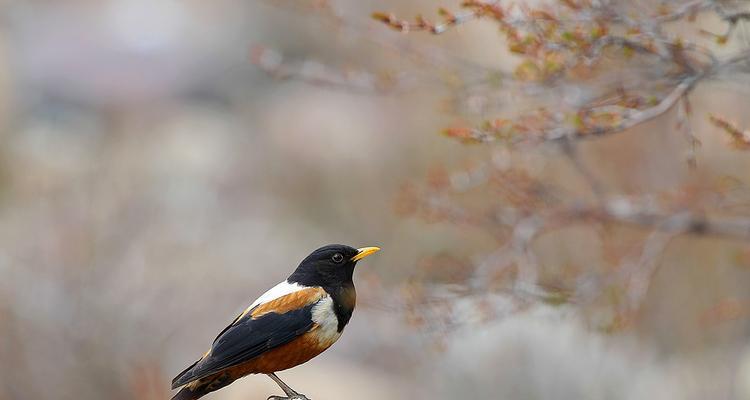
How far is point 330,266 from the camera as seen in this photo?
12.4ft

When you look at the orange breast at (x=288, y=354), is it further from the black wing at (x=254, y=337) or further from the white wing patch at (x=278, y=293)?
the white wing patch at (x=278, y=293)

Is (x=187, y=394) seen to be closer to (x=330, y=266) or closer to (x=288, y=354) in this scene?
(x=288, y=354)

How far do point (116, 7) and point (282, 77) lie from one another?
19774mm

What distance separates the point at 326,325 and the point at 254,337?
236 millimetres

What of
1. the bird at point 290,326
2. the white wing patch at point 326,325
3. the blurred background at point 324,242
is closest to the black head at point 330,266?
the bird at point 290,326

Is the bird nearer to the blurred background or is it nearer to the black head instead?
the black head

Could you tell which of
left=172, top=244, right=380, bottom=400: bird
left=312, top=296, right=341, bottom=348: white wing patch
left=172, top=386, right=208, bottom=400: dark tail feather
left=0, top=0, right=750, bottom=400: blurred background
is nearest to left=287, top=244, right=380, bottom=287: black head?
left=172, top=244, right=380, bottom=400: bird

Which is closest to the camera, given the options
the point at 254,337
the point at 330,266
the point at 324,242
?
the point at 254,337

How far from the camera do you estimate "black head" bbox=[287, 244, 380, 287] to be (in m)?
3.77

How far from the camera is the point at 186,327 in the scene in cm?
1018

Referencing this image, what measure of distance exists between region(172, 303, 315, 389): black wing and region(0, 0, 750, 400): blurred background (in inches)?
108

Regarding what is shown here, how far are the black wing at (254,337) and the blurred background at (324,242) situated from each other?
108 inches

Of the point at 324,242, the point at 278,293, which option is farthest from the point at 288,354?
the point at 324,242

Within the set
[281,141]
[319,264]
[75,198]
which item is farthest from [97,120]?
[319,264]
